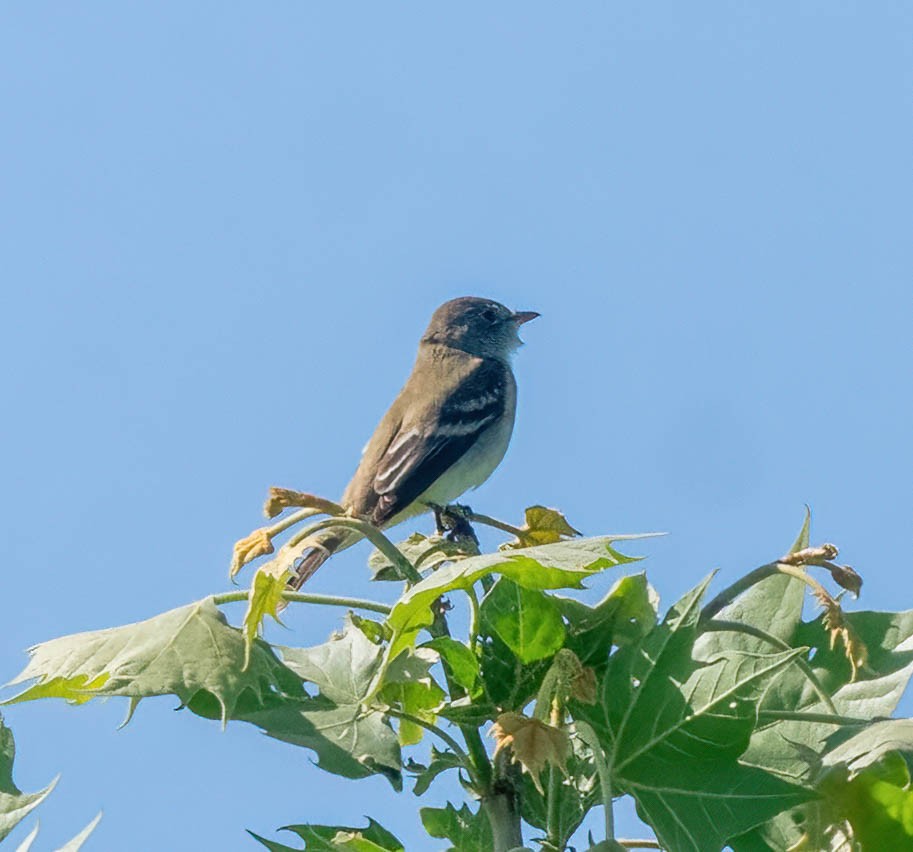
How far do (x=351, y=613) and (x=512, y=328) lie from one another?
7.38 m

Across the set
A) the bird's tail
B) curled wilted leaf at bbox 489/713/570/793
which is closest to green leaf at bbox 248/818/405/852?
curled wilted leaf at bbox 489/713/570/793

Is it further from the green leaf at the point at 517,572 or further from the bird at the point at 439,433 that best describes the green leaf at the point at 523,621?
the bird at the point at 439,433

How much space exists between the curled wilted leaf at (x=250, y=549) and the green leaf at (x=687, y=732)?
58cm

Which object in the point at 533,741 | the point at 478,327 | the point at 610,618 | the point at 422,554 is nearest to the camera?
the point at 533,741

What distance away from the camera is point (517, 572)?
2.08m

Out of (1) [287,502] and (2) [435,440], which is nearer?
(1) [287,502]

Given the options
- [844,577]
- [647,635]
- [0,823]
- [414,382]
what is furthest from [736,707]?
[414,382]

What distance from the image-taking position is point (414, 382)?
8.74 metres

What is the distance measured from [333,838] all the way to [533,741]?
0.46 m

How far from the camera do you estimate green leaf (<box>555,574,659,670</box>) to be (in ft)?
6.98

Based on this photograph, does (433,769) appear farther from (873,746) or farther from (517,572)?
(873,746)

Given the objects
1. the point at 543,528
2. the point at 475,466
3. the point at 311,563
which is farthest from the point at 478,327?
the point at 543,528

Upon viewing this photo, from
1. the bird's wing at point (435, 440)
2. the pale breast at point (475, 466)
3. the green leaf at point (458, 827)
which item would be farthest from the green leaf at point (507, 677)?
the pale breast at point (475, 466)

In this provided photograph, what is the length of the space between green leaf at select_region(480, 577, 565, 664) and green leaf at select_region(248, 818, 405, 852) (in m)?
0.38
